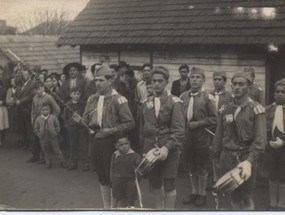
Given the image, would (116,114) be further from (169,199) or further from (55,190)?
(55,190)

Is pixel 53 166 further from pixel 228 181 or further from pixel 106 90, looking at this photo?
pixel 228 181

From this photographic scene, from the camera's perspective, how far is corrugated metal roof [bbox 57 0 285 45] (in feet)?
22.9

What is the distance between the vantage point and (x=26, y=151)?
8344 millimetres

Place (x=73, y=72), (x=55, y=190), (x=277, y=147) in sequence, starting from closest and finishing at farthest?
1. (x=277, y=147)
2. (x=55, y=190)
3. (x=73, y=72)

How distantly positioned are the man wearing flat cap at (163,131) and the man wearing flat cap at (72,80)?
9.85 feet

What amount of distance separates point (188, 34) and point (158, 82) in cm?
370

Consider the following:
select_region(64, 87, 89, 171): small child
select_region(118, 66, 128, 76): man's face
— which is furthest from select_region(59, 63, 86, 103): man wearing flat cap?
select_region(118, 66, 128, 76): man's face

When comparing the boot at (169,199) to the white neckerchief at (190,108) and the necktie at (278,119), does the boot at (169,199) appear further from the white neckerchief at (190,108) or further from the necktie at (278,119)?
the necktie at (278,119)

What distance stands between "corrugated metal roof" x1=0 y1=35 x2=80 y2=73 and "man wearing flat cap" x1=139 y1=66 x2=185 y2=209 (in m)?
6.52

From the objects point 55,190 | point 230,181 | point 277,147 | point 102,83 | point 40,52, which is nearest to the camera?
point 230,181

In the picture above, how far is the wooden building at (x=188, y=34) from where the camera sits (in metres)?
7.10

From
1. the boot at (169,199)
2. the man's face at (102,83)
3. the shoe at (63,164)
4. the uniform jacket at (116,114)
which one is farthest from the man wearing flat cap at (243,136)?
the shoe at (63,164)

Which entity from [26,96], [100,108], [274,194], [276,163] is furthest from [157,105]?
[26,96]

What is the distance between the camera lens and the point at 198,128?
532 cm
